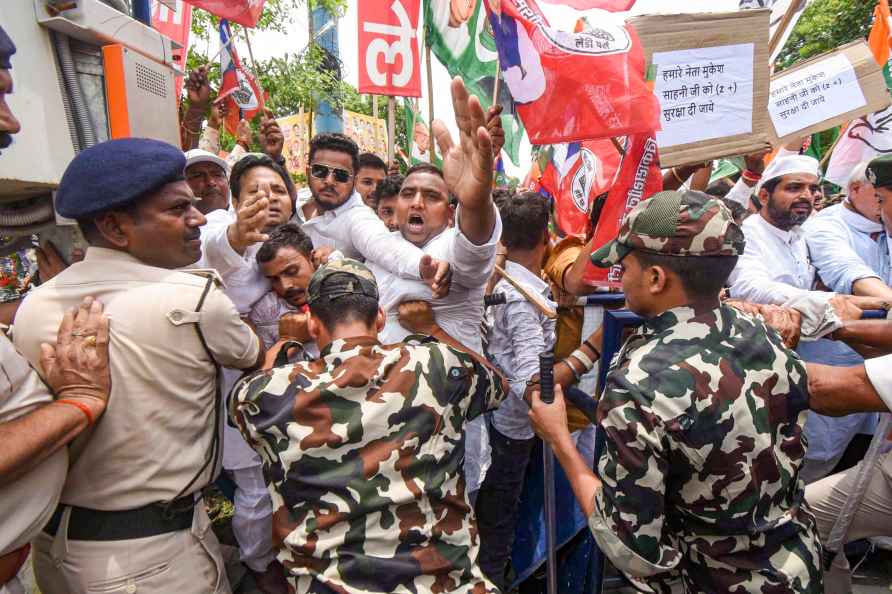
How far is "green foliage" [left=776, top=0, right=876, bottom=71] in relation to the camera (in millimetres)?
14047

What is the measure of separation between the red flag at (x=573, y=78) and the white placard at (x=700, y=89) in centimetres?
8

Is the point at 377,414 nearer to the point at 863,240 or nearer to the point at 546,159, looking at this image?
the point at 863,240

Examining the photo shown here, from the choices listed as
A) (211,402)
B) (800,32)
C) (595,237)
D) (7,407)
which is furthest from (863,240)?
(800,32)

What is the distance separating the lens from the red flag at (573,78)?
2.71m

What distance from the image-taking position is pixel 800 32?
16078 mm

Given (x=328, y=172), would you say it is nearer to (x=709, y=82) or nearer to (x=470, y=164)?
(x=470, y=164)

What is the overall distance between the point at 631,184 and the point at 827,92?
158cm

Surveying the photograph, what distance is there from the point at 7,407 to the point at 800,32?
68.3ft

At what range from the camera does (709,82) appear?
266cm

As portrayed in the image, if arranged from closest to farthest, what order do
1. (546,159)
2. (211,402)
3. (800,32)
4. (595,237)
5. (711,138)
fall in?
1. (211,402)
2. (711,138)
3. (595,237)
4. (546,159)
5. (800,32)

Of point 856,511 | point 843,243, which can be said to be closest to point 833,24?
point 843,243

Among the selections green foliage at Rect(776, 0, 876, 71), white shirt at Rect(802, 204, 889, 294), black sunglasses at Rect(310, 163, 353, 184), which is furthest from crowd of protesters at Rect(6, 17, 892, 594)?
green foliage at Rect(776, 0, 876, 71)

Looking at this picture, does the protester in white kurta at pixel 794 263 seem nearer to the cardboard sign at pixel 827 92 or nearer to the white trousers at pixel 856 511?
the cardboard sign at pixel 827 92

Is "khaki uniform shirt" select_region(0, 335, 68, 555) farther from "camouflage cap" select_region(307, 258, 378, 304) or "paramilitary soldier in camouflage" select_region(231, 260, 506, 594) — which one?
"camouflage cap" select_region(307, 258, 378, 304)
